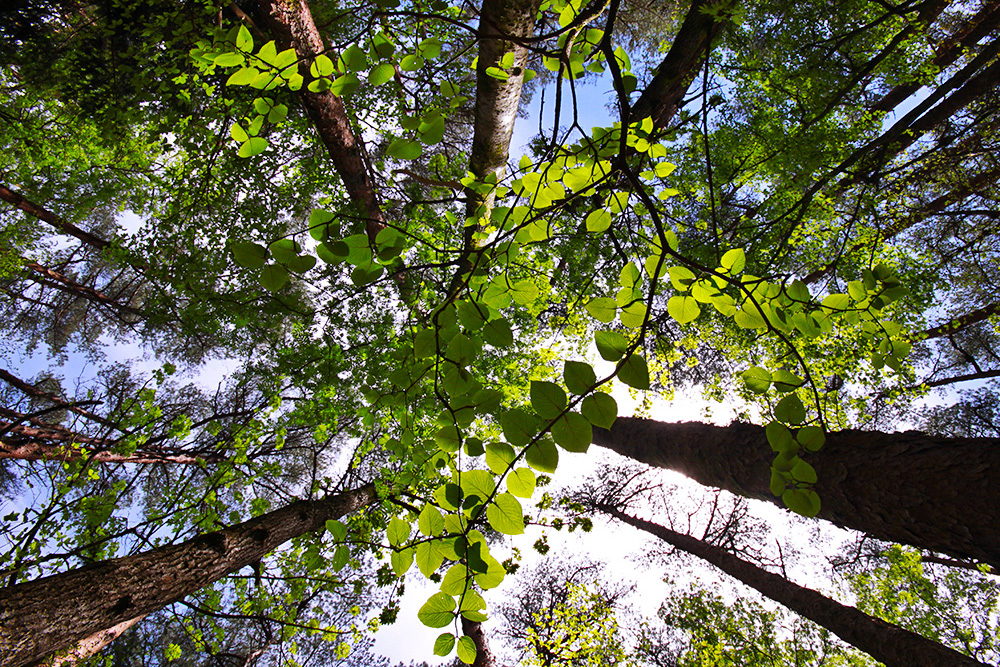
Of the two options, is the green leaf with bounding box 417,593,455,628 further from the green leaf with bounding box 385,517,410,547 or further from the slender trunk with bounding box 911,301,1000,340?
the slender trunk with bounding box 911,301,1000,340

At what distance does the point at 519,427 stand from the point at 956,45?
7.19 m

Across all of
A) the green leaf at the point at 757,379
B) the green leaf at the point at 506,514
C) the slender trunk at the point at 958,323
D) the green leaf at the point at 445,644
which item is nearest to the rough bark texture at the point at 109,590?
the green leaf at the point at 445,644

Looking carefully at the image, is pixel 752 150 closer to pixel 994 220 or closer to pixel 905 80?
pixel 905 80

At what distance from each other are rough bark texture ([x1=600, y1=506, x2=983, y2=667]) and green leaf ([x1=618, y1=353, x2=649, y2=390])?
441 cm

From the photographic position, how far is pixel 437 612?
68 centimetres

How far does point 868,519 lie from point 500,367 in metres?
3.15

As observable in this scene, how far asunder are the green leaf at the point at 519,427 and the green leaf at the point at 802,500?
508mm

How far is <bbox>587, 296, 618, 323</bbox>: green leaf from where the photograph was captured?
2.50 feet

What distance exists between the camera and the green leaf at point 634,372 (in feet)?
2.13

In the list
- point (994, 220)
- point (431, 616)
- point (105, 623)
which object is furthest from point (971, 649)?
point (105, 623)

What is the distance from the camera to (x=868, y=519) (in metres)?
2.16

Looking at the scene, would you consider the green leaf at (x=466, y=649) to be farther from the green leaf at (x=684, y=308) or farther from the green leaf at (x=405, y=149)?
the green leaf at (x=405, y=149)

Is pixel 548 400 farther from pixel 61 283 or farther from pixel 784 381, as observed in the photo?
pixel 61 283

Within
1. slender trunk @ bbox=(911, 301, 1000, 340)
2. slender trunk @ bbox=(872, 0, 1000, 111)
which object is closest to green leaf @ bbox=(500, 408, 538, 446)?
slender trunk @ bbox=(911, 301, 1000, 340)
